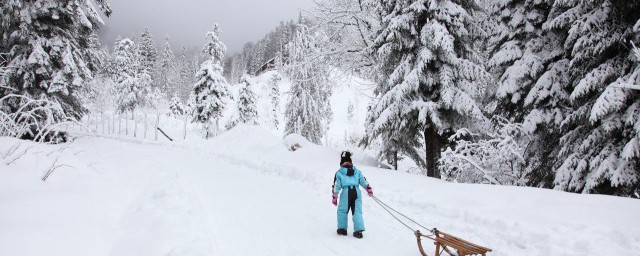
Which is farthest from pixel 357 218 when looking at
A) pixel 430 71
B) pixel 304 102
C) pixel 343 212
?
pixel 304 102

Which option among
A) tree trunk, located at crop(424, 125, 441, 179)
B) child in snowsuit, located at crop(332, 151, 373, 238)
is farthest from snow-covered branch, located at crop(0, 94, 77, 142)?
tree trunk, located at crop(424, 125, 441, 179)

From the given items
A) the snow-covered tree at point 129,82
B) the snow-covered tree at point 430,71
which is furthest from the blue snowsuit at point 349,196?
the snow-covered tree at point 129,82

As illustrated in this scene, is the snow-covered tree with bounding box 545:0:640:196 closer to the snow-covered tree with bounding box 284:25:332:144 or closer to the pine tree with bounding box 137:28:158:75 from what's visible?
the snow-covered tree with bounding box 284:25:332:144

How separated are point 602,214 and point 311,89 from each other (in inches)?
928

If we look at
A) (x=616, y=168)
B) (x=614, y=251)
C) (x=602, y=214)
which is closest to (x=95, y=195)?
(x=614, y=251)

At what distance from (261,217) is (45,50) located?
50.3 feet

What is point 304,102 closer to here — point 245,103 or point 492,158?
point 492,158

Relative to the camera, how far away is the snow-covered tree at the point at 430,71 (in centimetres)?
1075

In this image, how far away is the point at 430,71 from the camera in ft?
37.3

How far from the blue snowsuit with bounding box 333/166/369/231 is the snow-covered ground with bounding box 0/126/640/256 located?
1.02 ft

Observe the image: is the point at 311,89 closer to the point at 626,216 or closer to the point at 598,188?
the point at 598,188

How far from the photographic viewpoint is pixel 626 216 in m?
5.54

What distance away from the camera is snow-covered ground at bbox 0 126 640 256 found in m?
4.47

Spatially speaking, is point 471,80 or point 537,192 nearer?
point 537,192
